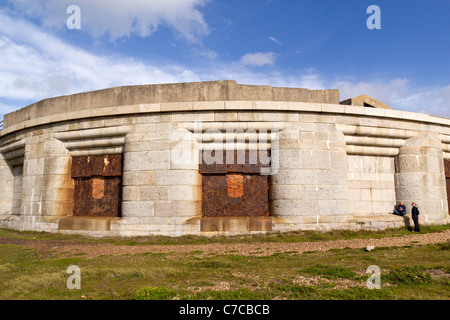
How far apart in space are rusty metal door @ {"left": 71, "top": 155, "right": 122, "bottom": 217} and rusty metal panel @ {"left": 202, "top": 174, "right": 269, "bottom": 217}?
290 cm

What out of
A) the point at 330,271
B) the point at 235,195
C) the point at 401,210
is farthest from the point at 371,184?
the point at 330,271

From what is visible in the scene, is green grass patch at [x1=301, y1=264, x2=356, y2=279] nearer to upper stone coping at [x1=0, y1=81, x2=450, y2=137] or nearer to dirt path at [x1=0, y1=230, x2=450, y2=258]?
dirt path at [x1=0, y1=230, x2=450, y2=258]

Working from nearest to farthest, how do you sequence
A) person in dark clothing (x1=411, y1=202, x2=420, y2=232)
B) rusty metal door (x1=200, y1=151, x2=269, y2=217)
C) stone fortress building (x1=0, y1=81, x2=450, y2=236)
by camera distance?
stone fortress building (x1=0, y1=81, x2=450, y2=236)
rusty metal door (x1=200, y1=151, x2=269, y2=217)
person in dark clothing (x1=411, y1=202, x2=420, y2=232)

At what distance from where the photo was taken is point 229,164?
9.34 metres

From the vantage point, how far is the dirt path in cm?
702

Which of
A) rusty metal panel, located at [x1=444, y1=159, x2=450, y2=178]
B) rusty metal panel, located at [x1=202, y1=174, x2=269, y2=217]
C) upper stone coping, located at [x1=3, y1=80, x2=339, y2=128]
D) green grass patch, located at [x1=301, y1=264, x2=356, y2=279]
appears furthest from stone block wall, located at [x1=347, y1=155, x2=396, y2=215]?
green grass patch, located at [x1=301, y1=264, x2=356, y2=279]

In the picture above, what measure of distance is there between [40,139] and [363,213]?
1128cm

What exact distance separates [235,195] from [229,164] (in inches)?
36.9

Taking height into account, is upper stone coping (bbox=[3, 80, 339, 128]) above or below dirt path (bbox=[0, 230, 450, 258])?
above

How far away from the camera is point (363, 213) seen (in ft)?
33.0

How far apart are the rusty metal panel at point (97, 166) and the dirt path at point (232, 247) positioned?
2.52 meters

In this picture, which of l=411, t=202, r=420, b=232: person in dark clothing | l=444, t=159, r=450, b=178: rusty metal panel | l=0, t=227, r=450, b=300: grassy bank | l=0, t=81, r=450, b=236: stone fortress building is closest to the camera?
l=0, t=227, r=450, b=300: grassy bank

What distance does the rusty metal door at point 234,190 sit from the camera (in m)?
9.32

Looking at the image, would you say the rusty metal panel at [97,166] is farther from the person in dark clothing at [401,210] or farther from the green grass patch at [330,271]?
the person in dark clothing at [401,210]
